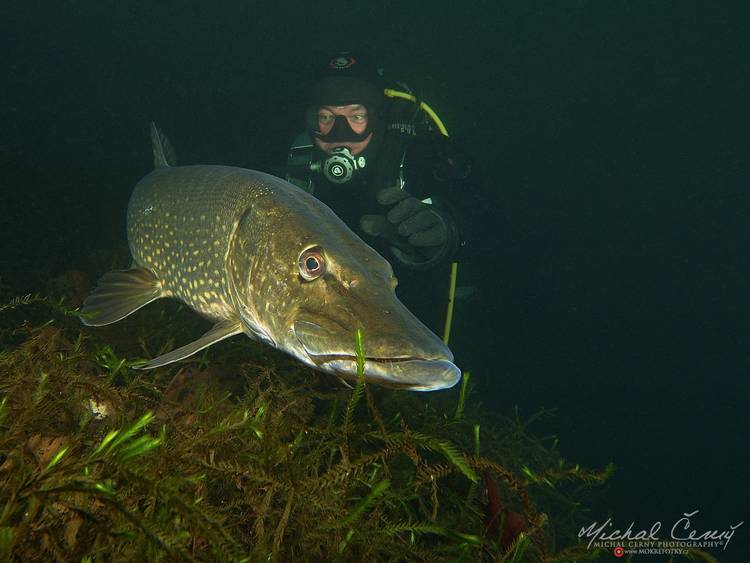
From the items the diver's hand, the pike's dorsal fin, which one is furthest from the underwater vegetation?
the diver's hand

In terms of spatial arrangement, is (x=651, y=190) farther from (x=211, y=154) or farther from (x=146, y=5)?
(x=146, y=5)

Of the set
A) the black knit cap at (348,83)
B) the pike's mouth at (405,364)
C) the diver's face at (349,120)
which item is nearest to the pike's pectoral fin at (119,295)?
the pike's mouth at (405,364)

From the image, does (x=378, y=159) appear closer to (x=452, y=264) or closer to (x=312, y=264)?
(x=452, y=264)

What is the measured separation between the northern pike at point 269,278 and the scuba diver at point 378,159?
2675mm

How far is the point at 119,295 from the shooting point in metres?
3.36

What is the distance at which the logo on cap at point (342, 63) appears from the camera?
6.64 m

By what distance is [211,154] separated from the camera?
20.1 m

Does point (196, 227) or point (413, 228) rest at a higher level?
point (196, 227)

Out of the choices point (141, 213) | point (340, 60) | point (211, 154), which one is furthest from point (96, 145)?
point (141, 213)

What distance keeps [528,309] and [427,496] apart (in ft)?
67.5

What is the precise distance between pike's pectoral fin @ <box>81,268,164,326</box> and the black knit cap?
159 inches

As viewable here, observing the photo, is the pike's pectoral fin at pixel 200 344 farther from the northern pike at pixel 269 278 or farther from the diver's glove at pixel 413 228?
the diver's glove at pixel 413 228

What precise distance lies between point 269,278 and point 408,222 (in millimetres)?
3040

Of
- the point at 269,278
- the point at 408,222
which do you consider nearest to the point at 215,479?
the point at 269,278
